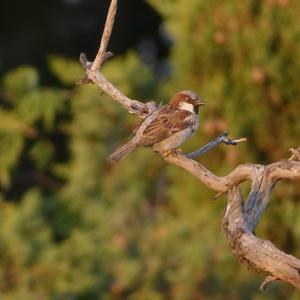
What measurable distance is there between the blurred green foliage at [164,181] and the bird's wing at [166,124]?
2.10 m

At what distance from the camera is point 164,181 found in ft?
37.5

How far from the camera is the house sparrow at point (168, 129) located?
732cm

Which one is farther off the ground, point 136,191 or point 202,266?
point 136,191

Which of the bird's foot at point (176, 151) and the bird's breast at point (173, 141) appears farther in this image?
the bird's breast at point (173, 141)

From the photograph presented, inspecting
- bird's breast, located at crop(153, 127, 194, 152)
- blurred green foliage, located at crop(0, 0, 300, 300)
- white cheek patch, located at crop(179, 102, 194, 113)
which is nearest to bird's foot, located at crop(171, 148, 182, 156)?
bird's breast, located at crop(153, 127, 194, 152)

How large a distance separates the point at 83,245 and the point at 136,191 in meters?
1.21

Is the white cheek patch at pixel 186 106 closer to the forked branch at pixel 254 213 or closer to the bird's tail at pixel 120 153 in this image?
the bird's tail at pixel 120 153

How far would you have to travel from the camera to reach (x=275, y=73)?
32.7ft

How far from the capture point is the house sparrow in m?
7.32

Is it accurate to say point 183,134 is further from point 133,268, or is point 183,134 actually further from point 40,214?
point 40,214

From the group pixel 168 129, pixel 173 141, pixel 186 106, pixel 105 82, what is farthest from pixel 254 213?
pixel 186 106

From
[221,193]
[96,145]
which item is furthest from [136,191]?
[221,193]

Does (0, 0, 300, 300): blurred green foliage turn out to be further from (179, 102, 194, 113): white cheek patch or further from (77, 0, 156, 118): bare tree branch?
(77, 0, 156, 118): bare tree branch

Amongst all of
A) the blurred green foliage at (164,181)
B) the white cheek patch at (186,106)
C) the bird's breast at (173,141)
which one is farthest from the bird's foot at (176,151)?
the blurred green foliage at (164,181)
